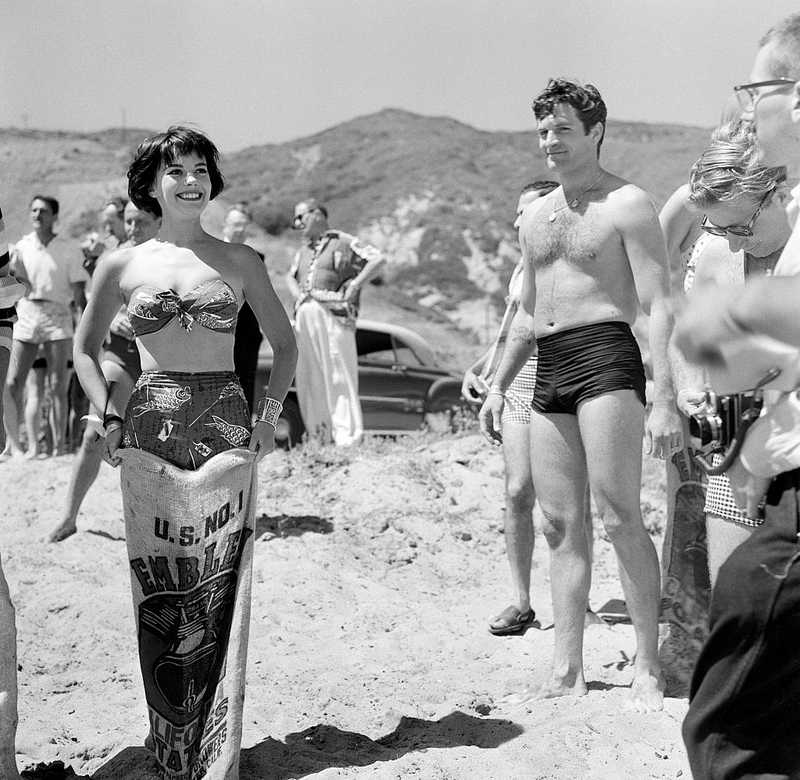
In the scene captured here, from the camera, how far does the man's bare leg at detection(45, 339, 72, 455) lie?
370 inches

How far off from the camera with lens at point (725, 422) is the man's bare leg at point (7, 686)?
2.20 m

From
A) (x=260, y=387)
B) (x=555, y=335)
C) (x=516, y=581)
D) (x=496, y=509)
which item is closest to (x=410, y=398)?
(x=260, y=387)

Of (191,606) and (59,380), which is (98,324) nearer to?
(191,606)

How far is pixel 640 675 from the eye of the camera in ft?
14.3

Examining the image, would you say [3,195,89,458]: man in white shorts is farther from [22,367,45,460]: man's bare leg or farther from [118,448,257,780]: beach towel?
[118,448,257,780]: beach towel

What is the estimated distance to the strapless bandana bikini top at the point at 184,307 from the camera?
3863mm

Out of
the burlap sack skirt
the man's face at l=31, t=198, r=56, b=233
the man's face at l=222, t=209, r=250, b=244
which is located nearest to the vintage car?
the man's face at l=222, t=209, r=250, b=244

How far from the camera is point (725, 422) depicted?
268cm

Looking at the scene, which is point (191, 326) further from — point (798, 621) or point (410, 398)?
point (410, 398)

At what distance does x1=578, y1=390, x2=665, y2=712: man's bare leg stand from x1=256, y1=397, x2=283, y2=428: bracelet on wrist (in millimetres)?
1182

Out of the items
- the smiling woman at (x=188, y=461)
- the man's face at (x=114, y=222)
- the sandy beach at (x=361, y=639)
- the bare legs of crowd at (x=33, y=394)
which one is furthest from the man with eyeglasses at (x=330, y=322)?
the smiling woman at (x=188, y=461)

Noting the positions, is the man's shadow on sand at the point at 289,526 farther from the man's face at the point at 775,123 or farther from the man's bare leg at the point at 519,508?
the man's face at the point at 775,123

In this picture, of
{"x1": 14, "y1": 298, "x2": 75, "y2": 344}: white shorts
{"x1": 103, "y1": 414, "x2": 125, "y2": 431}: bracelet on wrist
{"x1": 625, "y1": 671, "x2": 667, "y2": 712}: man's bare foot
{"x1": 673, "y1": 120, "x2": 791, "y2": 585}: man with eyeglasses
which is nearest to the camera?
{"x1": 673, "y1": 120, "x2": 791, "y2": 585}: man with eyeglasses

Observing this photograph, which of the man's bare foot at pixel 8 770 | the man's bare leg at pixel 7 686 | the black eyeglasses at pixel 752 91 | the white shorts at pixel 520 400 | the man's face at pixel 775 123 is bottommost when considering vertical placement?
the man's bare foot at pixel 8 770
